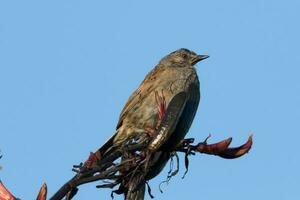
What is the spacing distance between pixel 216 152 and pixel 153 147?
26 cm

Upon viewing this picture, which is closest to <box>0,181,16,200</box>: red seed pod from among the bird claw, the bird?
the bird

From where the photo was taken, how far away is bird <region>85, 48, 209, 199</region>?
7.98 feet

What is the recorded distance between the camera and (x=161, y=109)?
108 inches

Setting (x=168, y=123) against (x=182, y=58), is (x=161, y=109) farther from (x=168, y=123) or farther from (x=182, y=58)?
(x=182, y=58)

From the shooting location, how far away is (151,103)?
8281mm

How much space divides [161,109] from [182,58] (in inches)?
289

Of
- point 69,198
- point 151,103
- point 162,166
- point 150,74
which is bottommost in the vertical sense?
point 69,198

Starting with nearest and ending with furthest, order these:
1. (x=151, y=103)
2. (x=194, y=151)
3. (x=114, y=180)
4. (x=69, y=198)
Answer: (x=69, y=198) < (x=114, y=180) < (x=194, y=151) < (x=151, y=103)

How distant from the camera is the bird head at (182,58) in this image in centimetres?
984

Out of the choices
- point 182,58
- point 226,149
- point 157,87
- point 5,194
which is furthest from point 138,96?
point 5,194

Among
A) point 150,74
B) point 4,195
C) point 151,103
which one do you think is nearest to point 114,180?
point 4,195

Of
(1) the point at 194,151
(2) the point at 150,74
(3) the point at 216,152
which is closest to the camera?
(3) the point at 216,152

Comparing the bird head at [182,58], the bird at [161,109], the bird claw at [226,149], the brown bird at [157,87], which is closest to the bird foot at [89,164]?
the bird at [161,109]

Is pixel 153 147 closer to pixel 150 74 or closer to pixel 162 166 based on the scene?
pixel 162 166
